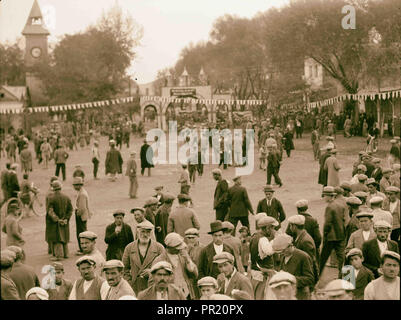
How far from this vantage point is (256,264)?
730 centimetres

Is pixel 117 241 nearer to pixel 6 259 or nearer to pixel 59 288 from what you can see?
pixel 59 288

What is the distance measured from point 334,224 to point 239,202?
8.34 feet

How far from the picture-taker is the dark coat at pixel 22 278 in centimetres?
718

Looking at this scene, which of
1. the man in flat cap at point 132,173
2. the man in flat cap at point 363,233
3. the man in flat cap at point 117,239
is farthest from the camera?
the man in flat cap at point 132,173

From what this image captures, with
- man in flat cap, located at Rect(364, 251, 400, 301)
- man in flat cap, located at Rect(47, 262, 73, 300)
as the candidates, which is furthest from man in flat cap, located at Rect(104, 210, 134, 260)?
man in flat cap, located at Rect(364, 251, 400, 301)

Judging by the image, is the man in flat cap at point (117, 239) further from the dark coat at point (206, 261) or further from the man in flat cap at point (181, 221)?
the dark coat at point (206, 261)

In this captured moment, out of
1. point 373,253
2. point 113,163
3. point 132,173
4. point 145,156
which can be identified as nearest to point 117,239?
point 373,253

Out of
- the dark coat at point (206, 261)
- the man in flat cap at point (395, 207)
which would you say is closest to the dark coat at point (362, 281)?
the dark coat at point (206, 261)

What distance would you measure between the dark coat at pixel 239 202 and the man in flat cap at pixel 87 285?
5516mm

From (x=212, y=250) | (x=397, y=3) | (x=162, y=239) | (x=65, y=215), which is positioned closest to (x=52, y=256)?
(x=65, y=215)

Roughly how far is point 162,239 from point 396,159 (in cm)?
692

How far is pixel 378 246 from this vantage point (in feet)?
24.4
